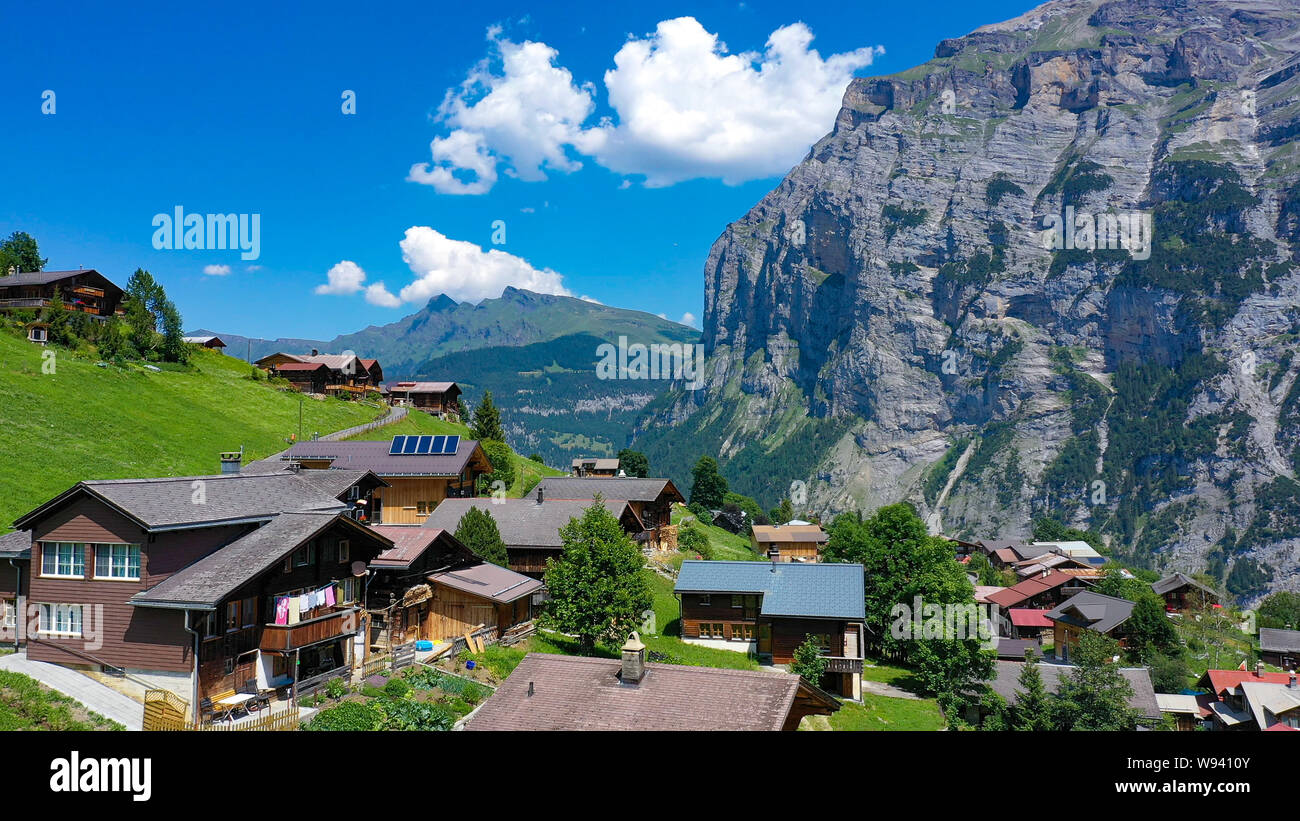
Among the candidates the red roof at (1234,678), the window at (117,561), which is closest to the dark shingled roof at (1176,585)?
the red roof at (1234,678)

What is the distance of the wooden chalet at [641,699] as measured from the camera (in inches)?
687

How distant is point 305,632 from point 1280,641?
3958 inches

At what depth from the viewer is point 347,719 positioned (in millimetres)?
27172

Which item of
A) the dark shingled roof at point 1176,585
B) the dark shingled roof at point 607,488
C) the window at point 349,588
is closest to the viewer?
the window at point 349,588

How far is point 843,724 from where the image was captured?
141 feet

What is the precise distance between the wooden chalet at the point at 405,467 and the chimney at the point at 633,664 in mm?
46117

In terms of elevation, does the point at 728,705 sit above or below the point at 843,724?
above

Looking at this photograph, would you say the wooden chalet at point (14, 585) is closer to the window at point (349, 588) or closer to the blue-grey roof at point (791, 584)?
the window at point (349, 588)

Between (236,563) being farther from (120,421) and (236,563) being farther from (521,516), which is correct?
(120,421)

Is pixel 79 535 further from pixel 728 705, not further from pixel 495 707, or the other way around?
pixel 728 705

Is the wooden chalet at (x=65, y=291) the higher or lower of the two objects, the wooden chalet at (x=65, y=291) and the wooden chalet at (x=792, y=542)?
the higher

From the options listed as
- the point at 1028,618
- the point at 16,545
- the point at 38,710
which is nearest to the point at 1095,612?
the point at 1028,618
